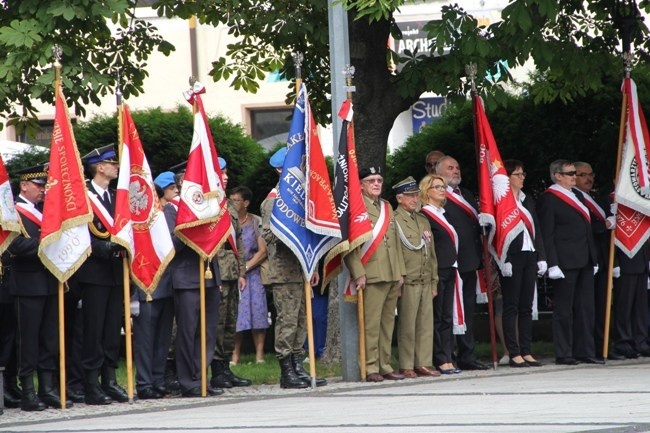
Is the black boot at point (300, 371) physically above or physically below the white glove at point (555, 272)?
below

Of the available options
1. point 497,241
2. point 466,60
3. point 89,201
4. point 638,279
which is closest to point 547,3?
point 466,60

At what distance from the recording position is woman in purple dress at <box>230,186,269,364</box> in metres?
15.6

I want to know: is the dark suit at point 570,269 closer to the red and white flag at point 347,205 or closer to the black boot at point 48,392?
the red and white flag at point 347,205

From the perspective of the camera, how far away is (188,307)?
12.7 meters

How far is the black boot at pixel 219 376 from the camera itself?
43.3 ft

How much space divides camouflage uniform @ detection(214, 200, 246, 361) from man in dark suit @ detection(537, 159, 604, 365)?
11.0 ft

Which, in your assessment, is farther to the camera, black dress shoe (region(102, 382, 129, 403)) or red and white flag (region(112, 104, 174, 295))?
black dress shoe (region(102, 382, 129, 403))

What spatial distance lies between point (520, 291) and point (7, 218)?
5.56 meters

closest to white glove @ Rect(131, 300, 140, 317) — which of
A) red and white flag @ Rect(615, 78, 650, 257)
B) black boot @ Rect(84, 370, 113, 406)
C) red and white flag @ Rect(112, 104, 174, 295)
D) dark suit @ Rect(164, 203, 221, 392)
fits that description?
dark suit @ Rect(164, 203, 221, 392)

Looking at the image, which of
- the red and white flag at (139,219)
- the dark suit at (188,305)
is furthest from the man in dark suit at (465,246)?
the red and white flag at (139,219)

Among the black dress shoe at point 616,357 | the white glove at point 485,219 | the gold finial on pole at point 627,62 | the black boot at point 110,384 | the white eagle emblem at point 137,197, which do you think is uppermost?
the gold finial on pole at point 627,62

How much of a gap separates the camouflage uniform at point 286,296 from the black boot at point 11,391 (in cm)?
228

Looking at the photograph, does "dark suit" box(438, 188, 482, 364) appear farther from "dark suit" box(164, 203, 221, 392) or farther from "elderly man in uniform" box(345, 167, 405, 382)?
"dark suit" box(164, 203, 221, 392)

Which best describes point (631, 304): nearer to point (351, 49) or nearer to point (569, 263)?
point (569, 263)
